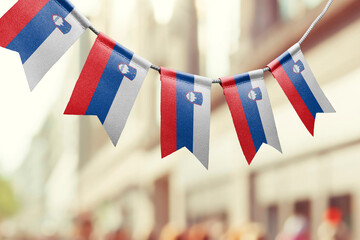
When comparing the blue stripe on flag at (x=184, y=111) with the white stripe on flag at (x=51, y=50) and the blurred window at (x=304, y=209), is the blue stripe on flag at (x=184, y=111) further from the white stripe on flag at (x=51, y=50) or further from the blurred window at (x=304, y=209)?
the blurred window at (x=304, y=209)

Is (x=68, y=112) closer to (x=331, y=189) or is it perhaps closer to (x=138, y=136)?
(x=331, y=189)

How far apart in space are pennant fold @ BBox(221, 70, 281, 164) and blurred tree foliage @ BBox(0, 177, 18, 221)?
317 ft

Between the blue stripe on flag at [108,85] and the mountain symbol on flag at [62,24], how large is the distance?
0.28m

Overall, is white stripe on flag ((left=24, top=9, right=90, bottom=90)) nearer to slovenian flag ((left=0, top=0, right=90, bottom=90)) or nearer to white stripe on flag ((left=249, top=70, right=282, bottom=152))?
slovenian flag ((left=0, top=0, right=90, bottom=90))

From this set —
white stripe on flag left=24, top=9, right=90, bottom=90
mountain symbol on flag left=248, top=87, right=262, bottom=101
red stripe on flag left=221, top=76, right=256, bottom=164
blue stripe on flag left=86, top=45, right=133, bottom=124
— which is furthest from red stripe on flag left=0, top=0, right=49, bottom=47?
mountain symbol on flag left=248, top=87, right=262, bottom=101

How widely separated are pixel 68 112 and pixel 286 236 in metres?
5.28

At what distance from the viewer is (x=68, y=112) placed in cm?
358

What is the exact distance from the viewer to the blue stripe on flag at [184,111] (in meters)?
3.88

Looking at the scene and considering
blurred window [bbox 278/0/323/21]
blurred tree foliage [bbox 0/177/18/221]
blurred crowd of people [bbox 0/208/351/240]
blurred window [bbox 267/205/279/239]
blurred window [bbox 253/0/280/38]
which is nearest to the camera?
blurred crowd of people [bbox 0/208/351/240]

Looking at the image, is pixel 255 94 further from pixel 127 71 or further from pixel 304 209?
pixel 304 209

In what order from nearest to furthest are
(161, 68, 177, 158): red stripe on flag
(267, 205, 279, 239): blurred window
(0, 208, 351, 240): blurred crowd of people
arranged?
(161, 68, 177, 158): red stripe on flag < (0, 208, 351, 240): blurred crowd of people < (267, 205, 279, 239): blurred window

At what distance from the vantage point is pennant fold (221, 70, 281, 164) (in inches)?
158

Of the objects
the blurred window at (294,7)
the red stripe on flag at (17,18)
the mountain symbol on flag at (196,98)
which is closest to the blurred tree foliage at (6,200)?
the blurred window at (294,7)

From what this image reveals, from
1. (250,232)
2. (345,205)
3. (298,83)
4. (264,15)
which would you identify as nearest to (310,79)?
(298,83)
